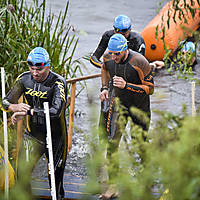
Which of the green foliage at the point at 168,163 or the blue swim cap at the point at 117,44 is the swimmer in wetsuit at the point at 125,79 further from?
the green foliage at the point at 168,163

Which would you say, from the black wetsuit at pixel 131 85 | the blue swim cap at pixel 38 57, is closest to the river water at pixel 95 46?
the black wetsuit at pixel 131 85

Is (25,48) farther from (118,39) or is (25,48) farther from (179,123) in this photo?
(179,123)

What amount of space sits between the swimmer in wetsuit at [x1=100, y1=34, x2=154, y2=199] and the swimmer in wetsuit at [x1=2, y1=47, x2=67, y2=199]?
58cm

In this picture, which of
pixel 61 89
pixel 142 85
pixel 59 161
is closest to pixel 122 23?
pixel 142 85

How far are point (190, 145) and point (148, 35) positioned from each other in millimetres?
11262

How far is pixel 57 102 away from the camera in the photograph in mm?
4359

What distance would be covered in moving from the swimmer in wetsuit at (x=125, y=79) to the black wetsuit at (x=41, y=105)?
563 millimetres

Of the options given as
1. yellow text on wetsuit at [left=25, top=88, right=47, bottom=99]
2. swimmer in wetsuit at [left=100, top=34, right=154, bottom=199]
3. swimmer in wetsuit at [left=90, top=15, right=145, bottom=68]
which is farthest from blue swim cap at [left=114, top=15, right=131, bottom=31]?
yellow text on wetsuit at [left=25, top=88, right=47, bottom=99]

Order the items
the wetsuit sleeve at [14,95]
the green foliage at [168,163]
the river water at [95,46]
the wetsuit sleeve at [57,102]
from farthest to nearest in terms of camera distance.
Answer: the river water at [95,46] → the wetsuit sleeve at [14,95] → the wetsuit sleeve at [57,102] → the green foliage at [168,163]

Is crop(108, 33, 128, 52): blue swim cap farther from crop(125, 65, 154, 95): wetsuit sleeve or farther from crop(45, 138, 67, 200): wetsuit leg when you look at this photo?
crop(45, 138, 67, 200): wetsuit leg

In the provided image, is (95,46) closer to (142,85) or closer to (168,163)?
(142,85)

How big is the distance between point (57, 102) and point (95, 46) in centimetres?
1050

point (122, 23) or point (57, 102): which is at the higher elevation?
point (122, 23)

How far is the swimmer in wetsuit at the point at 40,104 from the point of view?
4340 mm
